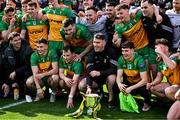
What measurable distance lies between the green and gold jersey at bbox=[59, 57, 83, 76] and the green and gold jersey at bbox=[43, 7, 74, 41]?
31.3 inches

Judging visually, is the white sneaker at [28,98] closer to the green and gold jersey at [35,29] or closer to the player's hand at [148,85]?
the green and gold jersey at [35,29]

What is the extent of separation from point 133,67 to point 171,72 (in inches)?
29.5

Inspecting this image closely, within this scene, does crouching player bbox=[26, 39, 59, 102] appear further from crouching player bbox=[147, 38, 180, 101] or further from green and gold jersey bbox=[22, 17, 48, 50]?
crouching player bbox=[147, 38, 180, 101]

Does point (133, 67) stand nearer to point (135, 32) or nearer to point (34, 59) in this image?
point (135, 32)

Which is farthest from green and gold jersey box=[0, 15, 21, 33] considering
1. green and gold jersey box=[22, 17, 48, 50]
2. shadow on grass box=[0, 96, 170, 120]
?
shadow on grass box=[0, 96, 170, 120]

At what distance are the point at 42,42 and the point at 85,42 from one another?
842 mm

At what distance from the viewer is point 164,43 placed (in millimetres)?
6570

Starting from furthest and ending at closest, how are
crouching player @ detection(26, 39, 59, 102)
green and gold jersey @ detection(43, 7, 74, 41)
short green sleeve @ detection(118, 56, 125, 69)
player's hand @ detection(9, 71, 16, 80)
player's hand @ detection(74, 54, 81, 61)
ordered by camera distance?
green and gold jersey @ detection(43, 7, 74, 41)
player's hand @ detection(9, 71, 16, 80)
crouching player @ detection(26, 39, 59, 102)
player's hand @ detection(74, 54, 81, 61)
short green sleeve @ detection(118, 56, 125, 69)

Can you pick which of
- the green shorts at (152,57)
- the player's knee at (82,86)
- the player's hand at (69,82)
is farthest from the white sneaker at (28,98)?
the green shorts at (152,57)

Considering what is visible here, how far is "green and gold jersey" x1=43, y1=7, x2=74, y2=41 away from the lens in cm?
812

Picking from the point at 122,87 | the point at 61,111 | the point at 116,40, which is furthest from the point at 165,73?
the point at 61,111

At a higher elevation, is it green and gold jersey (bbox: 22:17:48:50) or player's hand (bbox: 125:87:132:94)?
green and gold jersey (bbox: 22:17:48:50)

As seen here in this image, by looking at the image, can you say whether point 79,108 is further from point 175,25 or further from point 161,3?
point 161,3

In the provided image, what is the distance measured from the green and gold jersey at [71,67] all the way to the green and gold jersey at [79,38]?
417 mm
